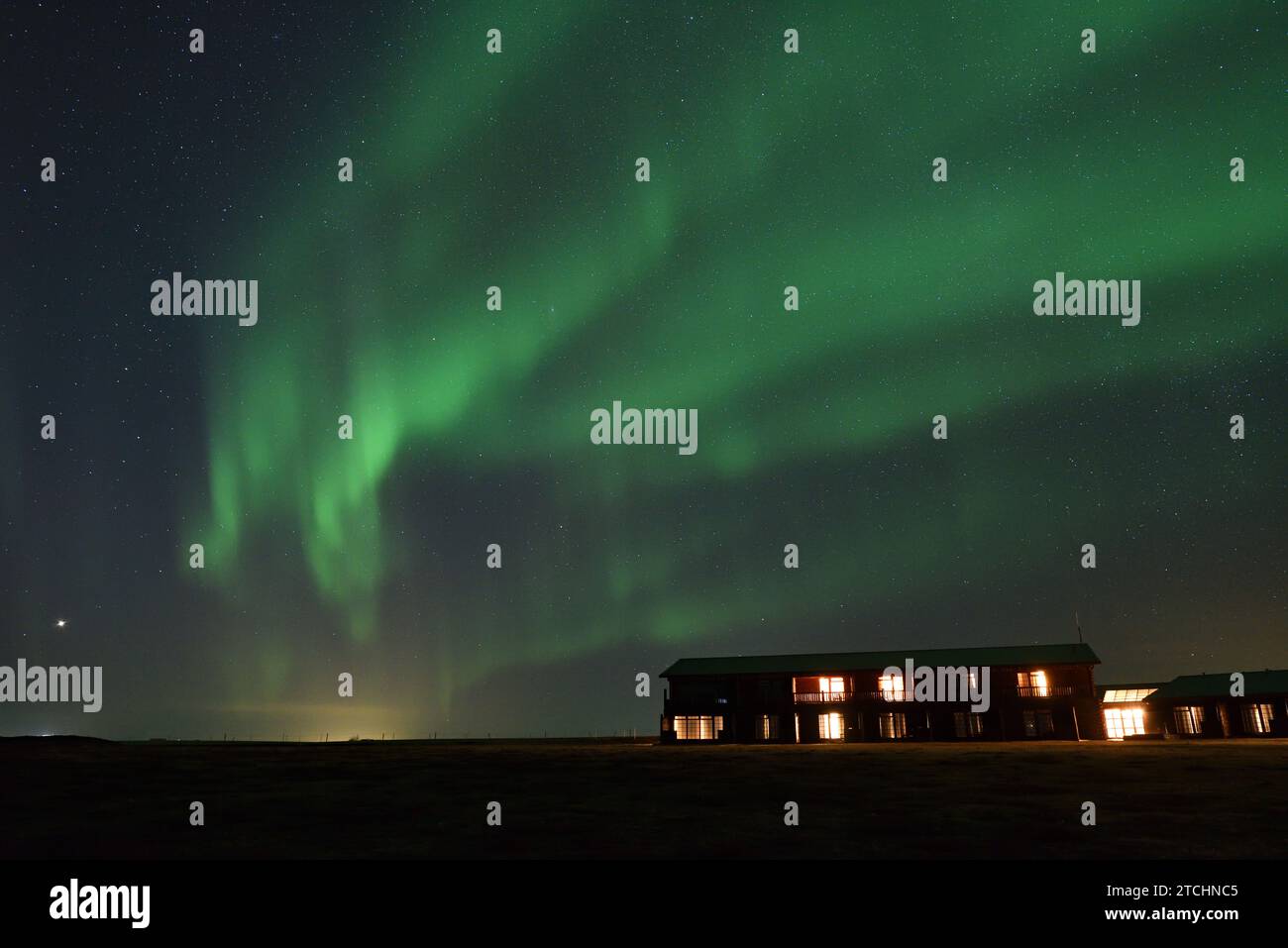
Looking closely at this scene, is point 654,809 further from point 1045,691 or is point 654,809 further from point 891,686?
→ point 1045,691

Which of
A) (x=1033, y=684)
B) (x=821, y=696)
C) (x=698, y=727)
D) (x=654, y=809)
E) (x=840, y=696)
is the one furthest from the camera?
(x=698, y=727)

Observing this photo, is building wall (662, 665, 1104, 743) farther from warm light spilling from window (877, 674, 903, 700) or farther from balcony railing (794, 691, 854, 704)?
warm light spilling from window (877, 674, 903, 700)

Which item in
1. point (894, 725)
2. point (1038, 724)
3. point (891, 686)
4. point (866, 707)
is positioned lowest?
point (1038, 724)

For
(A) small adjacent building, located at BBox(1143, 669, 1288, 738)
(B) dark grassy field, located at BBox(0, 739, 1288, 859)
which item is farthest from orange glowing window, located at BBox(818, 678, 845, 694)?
(B) dark grassy field, located at BBox(0, 739, 1288, 859)

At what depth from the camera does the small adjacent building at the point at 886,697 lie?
6506 cm

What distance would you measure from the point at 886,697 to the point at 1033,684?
11.5 metres

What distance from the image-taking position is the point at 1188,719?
71.2 m

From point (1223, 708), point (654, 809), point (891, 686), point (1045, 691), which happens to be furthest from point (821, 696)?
point (654, 809)
